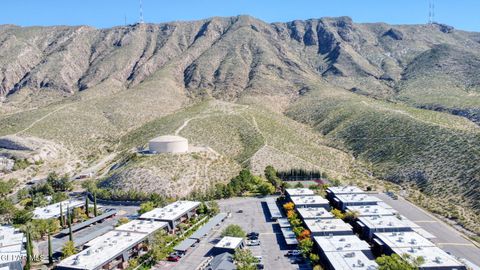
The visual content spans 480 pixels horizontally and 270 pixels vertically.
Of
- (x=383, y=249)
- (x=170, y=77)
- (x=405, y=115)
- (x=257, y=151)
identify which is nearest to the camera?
(x=383, y=249)

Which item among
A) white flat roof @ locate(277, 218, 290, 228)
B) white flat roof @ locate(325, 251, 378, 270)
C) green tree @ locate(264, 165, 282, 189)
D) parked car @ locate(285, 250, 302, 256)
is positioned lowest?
parked car @ locate(285, 250, 302, 256)

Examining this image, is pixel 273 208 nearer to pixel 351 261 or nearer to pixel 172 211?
pixel 172 211

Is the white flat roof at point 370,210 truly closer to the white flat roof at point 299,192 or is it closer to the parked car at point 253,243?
the white flat roof at point 299,192

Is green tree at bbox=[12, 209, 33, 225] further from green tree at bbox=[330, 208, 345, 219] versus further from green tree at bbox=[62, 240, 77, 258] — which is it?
green tree at bbox=[330, 208, 345, 219]

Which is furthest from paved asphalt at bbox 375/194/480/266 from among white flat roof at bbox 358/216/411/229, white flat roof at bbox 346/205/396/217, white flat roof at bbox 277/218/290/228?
white flat roof at bbox 277/218/290/228

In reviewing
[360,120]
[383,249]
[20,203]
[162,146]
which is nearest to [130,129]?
[162,146]

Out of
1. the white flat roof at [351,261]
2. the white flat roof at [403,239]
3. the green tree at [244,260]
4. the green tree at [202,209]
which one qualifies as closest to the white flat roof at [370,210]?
the white flat roof at [403,239]

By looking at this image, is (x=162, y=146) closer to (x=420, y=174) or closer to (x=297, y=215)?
(x=297, y=215)
